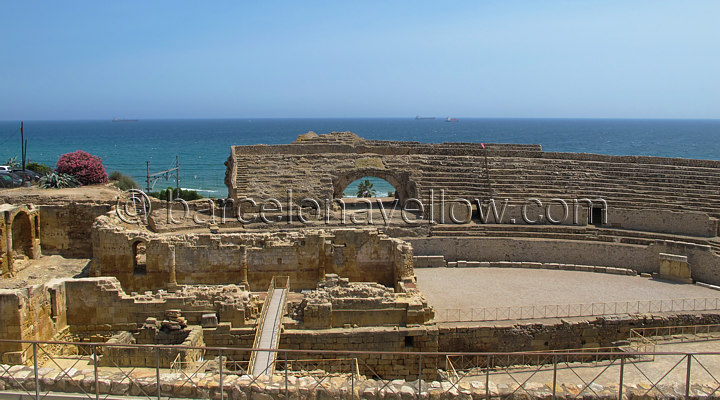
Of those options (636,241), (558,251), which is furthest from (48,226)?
(636,241)

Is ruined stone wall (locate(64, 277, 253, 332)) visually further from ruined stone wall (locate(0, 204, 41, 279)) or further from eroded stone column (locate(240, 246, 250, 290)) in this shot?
ruined stone wall (locate(0, 204, 41, 279))

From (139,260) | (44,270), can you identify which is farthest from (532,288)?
(44,270)

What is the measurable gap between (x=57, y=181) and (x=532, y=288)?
2077cm

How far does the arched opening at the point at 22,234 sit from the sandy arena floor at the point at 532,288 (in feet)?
42.0

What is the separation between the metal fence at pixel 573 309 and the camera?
16500 millimetres

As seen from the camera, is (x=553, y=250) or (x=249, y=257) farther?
(x=553, y=250)

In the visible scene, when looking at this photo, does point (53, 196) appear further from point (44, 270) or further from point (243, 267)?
point (243, 267)

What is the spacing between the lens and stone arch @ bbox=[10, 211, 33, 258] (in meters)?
19.4

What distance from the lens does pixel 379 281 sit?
770 inches

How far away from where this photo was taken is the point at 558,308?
1706cm

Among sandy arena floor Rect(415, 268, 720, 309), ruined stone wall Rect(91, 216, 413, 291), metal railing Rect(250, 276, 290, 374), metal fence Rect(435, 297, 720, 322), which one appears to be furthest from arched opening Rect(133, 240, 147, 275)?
metal fence Rect(435, 297, 720, 322)

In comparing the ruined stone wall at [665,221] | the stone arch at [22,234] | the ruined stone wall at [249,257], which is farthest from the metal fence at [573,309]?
the stone arch at [22,234]

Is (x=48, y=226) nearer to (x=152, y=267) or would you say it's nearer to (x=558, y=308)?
(x=152, y=267)

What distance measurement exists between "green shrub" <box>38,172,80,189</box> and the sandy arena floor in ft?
55.6
